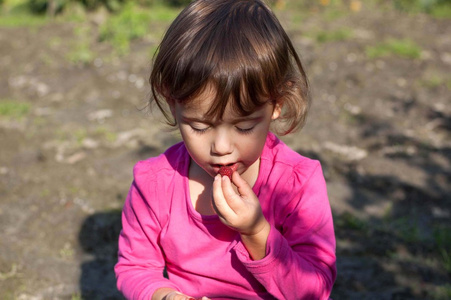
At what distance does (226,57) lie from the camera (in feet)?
5.21

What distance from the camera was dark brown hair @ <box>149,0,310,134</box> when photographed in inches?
62.6

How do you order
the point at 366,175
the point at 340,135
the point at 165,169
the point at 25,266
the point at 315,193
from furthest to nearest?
1. the point at 340,135
2. the point at 366,175
3. the point at 25,266
4. the point at 165,169
5. the point at 315,193

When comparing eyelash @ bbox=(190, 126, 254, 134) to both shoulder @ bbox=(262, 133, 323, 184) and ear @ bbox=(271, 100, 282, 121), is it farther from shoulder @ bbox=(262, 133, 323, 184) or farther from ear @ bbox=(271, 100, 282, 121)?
shoulder @ bbox=(262, 133, 323, 184)

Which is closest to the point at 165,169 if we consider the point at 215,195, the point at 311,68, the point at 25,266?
the point at 215,195

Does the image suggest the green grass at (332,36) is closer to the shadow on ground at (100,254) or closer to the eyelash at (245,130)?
the shadow on ground at (100,254)

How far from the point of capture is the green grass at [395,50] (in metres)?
5.80

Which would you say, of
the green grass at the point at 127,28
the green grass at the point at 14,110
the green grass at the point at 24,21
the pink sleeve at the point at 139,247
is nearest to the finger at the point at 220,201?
the pink sleeve at the point at 139,247

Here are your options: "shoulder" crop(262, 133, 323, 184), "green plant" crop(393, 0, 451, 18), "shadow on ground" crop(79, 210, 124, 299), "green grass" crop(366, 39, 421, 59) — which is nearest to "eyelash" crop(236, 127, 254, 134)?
"shoulder" crop(262, 133, 323, 184)

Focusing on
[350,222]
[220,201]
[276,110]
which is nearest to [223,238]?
[220,201]

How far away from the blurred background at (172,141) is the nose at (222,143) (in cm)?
68

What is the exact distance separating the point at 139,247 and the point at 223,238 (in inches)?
12.0

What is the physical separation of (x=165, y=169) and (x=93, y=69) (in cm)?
410

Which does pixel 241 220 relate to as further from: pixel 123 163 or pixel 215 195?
pixel 123 163

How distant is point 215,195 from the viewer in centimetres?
162
